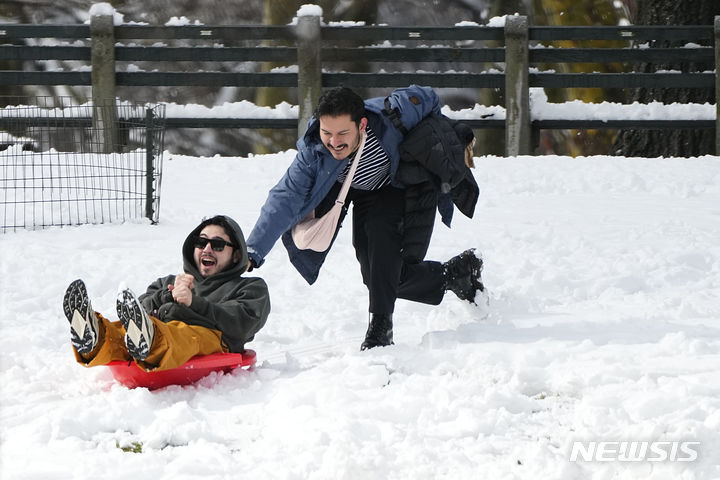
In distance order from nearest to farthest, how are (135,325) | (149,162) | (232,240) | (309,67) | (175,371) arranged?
(135,325)
(175,371)
(232,240)
(149,162)
(309,67)

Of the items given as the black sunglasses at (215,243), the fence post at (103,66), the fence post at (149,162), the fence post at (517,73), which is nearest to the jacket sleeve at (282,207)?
the black sunglasses at (215,243)

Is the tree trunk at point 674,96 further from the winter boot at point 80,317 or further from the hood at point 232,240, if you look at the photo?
the winter boot at point 80,317

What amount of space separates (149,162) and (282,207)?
3.72 metres

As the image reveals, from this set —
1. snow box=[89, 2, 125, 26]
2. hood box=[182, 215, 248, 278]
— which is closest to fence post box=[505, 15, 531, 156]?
snow box=[89, 2, 125, 26]

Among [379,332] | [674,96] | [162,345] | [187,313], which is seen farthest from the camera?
[674,96]

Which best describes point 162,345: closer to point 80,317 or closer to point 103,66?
point 80,317

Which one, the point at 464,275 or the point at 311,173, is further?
the point at 464,275

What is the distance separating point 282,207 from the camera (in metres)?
4.56

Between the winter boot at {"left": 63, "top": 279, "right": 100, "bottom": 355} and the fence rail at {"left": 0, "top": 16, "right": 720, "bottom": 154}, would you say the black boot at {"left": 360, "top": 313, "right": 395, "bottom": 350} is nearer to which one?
the winter boot at {"left": 63, "top": 279, "right": 100, "bottom": 355}

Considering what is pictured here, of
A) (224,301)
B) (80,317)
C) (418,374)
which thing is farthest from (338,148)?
(80,317)

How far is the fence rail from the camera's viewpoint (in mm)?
10445

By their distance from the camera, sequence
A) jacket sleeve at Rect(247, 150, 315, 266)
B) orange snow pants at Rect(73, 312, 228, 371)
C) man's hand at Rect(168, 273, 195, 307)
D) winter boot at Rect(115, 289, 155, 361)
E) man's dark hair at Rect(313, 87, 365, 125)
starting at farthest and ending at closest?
jacket sleeve at Rect(247, 150, 315, 266) < man's dark hair at Rect(313, 87, 365, 125) < man's hand at Rect(168, 273, 195, 307) < orange snow pants at Rect(73, 312, 228, 371) < winter boot at Rect(115, 289, 155, 361)

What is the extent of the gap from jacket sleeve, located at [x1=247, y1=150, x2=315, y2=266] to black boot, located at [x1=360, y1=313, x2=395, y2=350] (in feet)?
1.98

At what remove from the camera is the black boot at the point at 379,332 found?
476 centimetres
